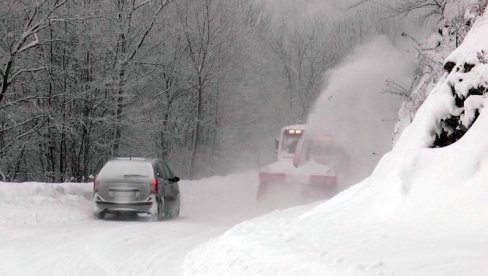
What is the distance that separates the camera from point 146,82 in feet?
123

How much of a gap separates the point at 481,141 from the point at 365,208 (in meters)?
1.77

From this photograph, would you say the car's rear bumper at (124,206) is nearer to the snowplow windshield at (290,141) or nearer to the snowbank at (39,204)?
the snowbank at (39,204)

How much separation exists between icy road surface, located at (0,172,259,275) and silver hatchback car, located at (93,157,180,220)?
1.40ft

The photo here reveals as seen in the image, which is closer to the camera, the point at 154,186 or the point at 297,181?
the point at 154,186

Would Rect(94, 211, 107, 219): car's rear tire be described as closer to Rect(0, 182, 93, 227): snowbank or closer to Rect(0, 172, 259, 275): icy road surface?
Rect(0, 172, 259, 275): icy road surface

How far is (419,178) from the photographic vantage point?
8383mm

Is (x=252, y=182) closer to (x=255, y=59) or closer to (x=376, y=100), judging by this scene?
(x=376, y=100)

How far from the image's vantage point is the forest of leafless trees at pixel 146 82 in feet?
91.0

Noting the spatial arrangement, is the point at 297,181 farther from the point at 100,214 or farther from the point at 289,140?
the point at 100,214

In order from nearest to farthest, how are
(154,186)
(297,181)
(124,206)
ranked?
(124,206), (154,186), (297,181)

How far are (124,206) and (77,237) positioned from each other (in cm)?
370

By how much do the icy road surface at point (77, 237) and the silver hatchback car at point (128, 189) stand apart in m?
0.43

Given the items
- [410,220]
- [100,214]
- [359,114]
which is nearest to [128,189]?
[100,214]


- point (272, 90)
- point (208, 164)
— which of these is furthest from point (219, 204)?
point (272, 90)
